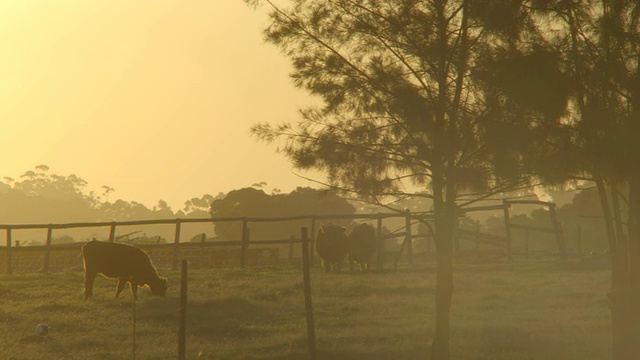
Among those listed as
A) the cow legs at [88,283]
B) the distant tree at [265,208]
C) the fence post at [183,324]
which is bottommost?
the fence post at [183,324]

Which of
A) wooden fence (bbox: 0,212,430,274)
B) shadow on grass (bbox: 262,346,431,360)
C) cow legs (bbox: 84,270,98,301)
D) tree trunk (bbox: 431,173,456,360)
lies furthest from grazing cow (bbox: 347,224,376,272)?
tree trunk (bbox: 431,173,456,360)

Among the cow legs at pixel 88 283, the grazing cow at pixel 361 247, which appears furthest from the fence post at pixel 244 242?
the cow legs at pixel 88 283

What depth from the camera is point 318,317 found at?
809 inches

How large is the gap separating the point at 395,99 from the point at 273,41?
2.15m

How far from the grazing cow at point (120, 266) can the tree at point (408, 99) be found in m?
7.82

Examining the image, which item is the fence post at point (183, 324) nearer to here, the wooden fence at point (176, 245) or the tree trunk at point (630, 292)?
the tree trunk at point (630, 292)

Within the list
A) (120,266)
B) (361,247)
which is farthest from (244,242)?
(120,266)

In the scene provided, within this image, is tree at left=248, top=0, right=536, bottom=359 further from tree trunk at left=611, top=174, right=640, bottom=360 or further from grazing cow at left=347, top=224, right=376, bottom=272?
grazing cow at left=347, top=224, right=376, bottom=272

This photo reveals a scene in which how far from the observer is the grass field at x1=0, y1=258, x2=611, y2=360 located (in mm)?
17016

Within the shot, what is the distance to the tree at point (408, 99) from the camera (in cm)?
1477

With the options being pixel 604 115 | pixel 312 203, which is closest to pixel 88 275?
pixel 604 115

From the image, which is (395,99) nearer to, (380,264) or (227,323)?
(227,323)

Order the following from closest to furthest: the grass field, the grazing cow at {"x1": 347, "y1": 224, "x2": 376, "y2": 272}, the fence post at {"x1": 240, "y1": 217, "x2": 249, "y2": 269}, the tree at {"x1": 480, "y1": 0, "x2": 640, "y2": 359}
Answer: the tree at {"x1": 480, "y1": 0, "x2": 640, "y2": 359}
the grass field
the grazing cow at {"x1": 347, "y1": 224, "x2": 376, "y2": 272}
the fence post at {"x1": 240, "y1": 217, "x2": 249, "y2": 269}

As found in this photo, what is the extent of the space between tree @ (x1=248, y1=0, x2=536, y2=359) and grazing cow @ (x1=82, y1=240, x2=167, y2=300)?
25.7ft
